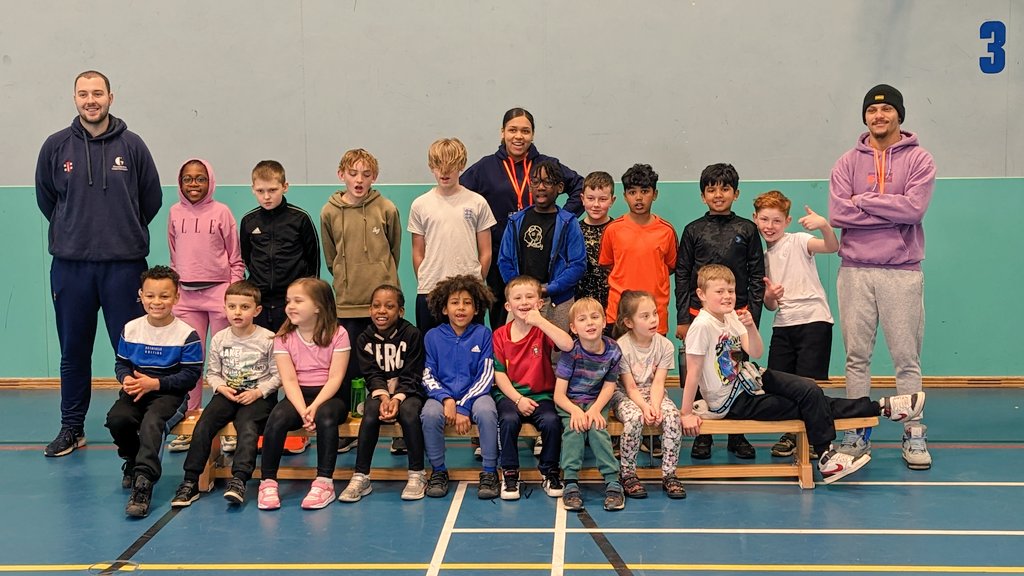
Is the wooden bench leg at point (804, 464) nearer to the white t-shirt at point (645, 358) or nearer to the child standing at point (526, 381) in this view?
the white t-shirt at point (645, 358)

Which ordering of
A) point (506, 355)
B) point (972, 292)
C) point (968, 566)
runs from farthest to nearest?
point (972, 292)
point (506, 355)
point (968, 566)

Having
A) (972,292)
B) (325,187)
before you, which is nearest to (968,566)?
(972,292)

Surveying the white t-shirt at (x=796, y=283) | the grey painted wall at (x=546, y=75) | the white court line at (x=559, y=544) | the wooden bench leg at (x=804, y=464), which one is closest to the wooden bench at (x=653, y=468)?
the wooden bench leg at (x=804, y=464)

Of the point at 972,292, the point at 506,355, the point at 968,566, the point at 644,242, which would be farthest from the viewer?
the point at 972,292

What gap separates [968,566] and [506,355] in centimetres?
225

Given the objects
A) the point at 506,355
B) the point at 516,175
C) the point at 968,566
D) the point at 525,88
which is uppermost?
the point at 525,88

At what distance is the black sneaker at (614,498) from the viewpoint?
4.46 m

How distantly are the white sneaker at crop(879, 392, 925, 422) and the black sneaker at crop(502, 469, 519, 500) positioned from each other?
194 centimetres

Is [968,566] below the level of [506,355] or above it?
below

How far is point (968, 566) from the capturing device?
3715 millimetres

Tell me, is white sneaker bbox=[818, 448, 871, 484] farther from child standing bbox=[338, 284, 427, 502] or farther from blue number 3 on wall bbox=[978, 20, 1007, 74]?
blue number 3 on wall bbox=[978, 20, 1007, 74]

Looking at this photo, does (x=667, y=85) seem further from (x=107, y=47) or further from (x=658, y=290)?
(x=107, y=47)

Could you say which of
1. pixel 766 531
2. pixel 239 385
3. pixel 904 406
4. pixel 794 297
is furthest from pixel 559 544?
pixel 904 406

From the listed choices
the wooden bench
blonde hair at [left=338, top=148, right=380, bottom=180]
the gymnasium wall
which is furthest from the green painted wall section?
the wooden bench
